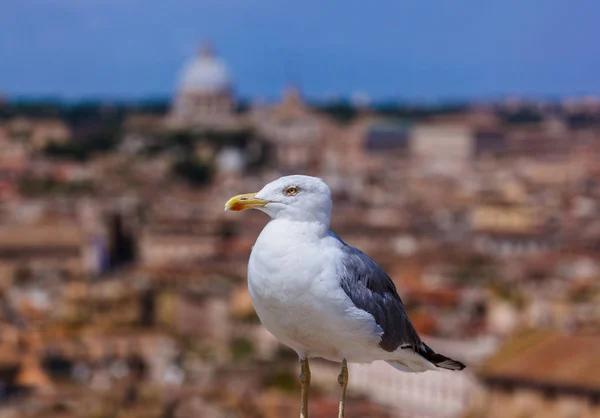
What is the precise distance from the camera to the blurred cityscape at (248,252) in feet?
59.5

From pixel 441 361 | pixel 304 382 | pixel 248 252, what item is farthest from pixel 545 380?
pixel 248 252

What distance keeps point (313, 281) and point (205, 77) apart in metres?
85.9

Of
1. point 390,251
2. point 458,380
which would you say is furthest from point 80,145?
point 458,380

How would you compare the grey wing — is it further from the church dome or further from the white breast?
the church dome

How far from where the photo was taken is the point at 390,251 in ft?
135

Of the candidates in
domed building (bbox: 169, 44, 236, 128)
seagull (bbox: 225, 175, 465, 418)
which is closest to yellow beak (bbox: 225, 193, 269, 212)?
seagull (bbox: 225, 175, 465, 418)

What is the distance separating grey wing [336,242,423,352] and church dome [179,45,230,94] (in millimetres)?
85750

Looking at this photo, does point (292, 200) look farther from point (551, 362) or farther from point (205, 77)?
point (205, 77)

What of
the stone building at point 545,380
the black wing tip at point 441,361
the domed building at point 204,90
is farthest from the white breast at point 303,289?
the domed building at point 204,90

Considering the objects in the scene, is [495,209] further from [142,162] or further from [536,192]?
[142,162]

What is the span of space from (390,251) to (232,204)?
1498 inches

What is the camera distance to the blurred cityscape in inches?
714

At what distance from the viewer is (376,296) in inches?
123

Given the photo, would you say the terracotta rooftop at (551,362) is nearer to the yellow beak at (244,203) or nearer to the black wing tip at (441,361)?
the black wing tip at (441,361)
